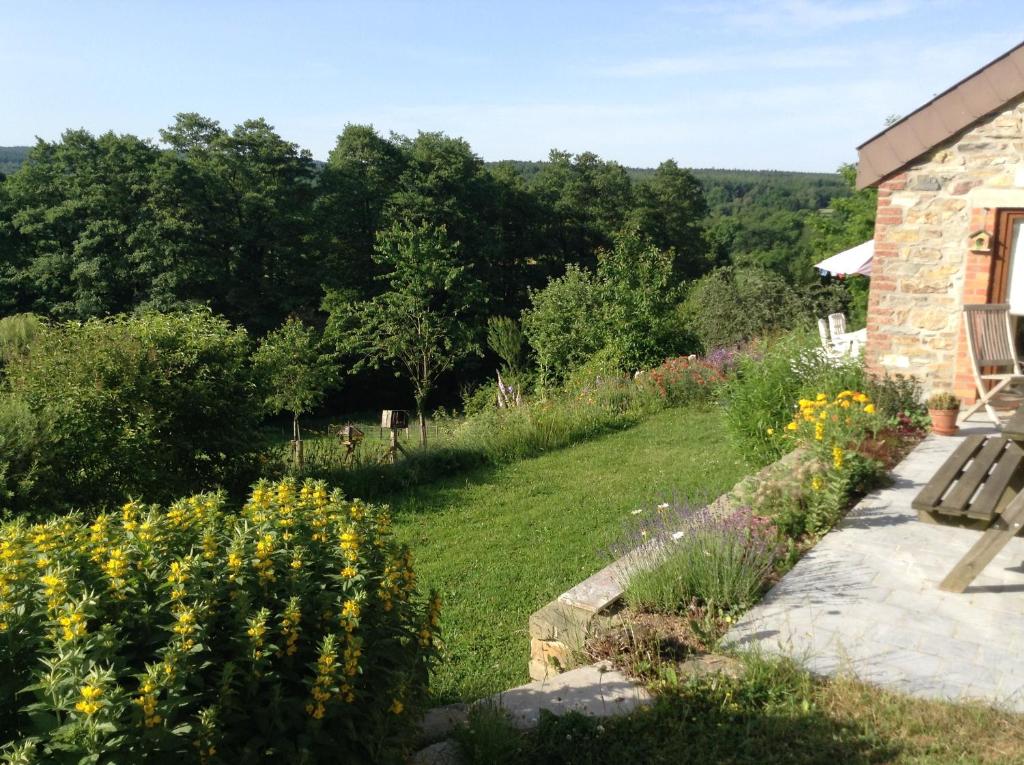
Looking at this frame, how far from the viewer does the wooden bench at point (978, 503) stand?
3861 mm

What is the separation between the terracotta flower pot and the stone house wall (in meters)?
0.94

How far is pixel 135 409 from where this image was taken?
810 cm

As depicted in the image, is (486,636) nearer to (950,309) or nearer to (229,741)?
(229,741)

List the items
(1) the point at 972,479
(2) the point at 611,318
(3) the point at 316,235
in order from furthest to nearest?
(3) the point at 316,235 < (2) the point at 611,318 < (1) the point at 972,479

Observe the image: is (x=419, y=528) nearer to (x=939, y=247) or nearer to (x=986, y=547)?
(x=986, y=547)

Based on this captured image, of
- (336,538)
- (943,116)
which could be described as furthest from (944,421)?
(336,538)

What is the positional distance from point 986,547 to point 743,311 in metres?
13.1

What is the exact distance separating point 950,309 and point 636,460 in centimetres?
333

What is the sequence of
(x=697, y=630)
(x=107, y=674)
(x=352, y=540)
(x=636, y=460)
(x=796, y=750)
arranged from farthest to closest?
A: (x=636, y=460), (x=697, y=630), (x=796, y=750), (x=352, y=540), (x=107, y=674)

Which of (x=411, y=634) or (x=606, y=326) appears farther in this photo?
(x=606, y=326)

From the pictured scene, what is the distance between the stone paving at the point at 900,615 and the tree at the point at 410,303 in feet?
74.9

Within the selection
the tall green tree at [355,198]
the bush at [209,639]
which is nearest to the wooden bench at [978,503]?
the bush at [209,639]

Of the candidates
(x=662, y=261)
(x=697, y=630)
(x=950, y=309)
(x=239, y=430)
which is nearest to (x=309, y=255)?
(x=662, y=261)

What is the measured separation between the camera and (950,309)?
7.73 m
